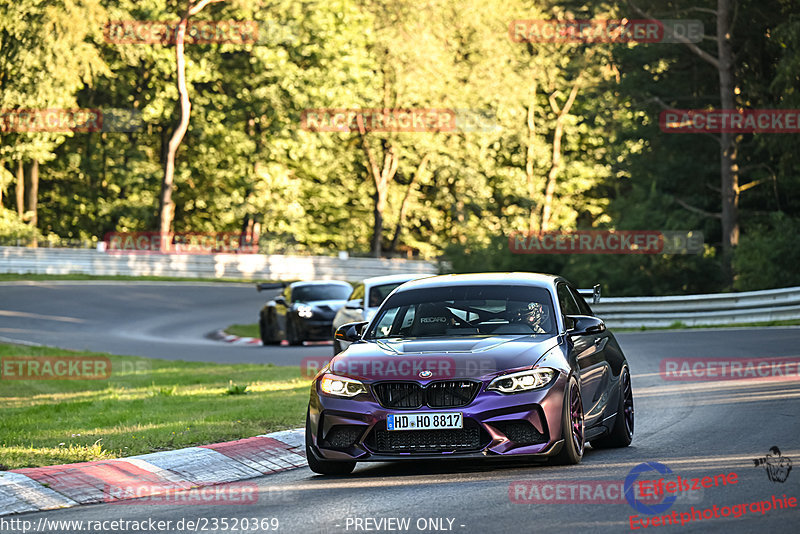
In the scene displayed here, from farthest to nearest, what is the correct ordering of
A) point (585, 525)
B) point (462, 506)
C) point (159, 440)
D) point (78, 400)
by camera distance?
point (78, 400) < point (159, 440) < point (462, 506) < point (585, 525)

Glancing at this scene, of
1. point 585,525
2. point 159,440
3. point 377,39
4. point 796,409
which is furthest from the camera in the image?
point 377,39

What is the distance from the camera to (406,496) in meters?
8.04

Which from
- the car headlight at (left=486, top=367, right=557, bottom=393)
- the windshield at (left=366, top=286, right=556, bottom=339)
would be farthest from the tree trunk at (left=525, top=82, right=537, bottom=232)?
the car headlight at (left=486, top=367, right=557, bottom=393)

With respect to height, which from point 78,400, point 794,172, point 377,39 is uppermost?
point 377,39

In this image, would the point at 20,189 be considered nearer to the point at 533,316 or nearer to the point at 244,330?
the point at 244,330

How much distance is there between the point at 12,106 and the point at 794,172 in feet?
117

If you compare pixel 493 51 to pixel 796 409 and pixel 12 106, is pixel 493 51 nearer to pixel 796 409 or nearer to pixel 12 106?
pixel 12 106

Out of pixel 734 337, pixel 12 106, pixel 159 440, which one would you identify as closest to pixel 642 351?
pixel 734 337

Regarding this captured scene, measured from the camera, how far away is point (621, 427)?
1037 centimetres

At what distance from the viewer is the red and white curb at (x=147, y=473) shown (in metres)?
8.53

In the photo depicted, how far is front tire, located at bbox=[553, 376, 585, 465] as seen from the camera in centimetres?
889

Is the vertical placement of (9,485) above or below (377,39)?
below

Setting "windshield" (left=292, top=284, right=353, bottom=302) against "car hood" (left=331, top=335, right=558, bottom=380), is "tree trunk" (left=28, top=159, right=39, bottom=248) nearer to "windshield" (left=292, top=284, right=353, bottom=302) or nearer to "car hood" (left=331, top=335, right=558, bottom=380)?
"windshield" (left=292, top=284, right=353, bottom=302)

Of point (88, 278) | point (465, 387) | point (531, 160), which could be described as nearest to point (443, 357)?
point (465, 387)
